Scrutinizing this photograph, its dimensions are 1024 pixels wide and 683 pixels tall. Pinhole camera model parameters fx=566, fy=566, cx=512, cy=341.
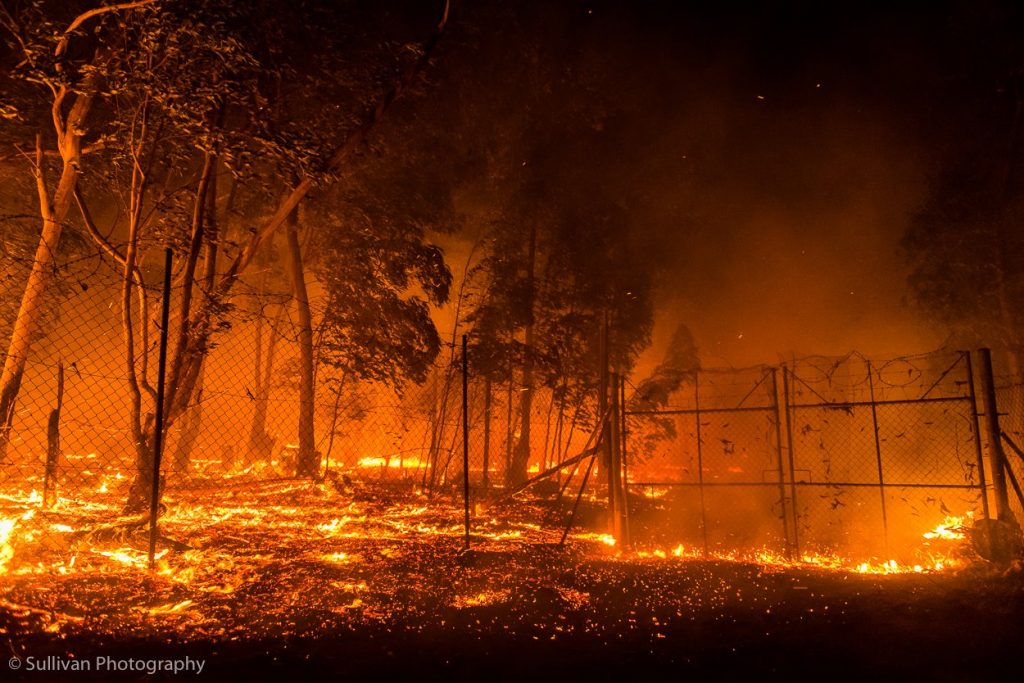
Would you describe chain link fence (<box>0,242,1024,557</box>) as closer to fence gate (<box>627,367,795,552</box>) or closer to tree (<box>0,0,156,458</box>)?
fence gate (<box>627,367,795,552</box>)

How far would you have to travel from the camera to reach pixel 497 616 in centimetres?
441

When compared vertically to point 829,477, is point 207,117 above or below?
above

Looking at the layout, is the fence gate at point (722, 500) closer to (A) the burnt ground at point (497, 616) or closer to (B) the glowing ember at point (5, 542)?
(A) the burnt ground at point (497, 616)

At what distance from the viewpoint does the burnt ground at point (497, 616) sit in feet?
11.4

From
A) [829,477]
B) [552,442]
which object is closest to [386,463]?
[552,442]

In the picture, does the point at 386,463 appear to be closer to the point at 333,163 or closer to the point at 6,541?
the point at 333,163

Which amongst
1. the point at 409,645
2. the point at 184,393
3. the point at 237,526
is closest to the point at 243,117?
the point at 184,393

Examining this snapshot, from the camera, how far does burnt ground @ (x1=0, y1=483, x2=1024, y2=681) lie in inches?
137

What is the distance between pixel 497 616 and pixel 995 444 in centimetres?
584

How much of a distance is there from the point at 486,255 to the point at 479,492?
6.21m

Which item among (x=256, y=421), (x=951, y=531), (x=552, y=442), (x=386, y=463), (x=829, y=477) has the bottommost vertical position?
(x=951, y=531)

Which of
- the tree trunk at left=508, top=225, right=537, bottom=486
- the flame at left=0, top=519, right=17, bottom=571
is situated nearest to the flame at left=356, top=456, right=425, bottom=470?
the tree trunk at left=508, top=225, right=537, bottom=486

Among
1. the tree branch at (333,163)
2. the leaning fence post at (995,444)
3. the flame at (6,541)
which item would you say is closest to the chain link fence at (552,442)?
the leaning fence post at (995,444)

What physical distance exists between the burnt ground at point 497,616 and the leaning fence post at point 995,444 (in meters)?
0.79
